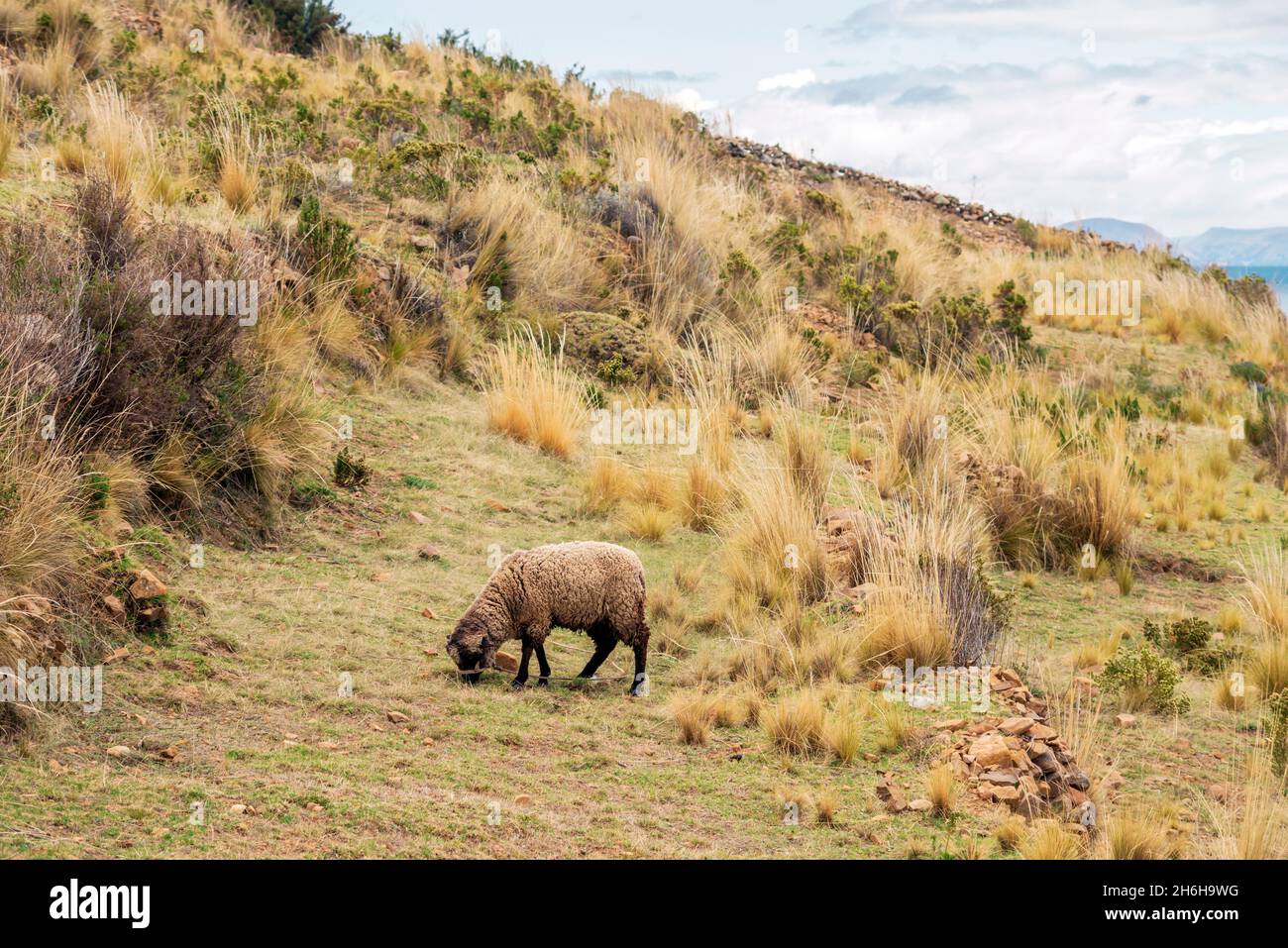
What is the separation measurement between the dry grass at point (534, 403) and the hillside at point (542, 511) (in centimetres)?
4

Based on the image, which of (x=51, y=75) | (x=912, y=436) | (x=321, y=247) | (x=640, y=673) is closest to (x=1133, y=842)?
(x=640, y=673)

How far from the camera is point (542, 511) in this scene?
10008 millimetres

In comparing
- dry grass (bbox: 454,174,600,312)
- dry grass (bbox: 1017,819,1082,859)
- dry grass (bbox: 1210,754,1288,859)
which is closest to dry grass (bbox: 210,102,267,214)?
dry grass (bbox: 454,174,600,312)

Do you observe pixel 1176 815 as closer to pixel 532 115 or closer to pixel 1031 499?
pixel 1031 499

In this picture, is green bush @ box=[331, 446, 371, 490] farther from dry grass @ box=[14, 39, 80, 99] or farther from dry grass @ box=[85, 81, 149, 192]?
dry grass @ box=[14, 39, 80, 99]

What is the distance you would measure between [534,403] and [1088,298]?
12.8 meters

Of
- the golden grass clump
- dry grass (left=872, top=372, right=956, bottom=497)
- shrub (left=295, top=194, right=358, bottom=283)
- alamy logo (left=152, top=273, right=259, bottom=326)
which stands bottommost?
the golden grass clump

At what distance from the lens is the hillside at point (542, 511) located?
18.4 feet

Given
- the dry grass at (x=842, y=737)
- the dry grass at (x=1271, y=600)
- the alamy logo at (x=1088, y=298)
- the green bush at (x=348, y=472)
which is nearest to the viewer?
the dry grass at (x=842, y=737)

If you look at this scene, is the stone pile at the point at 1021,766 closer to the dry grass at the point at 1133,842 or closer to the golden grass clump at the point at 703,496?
the dry grass at the point at 1133,842

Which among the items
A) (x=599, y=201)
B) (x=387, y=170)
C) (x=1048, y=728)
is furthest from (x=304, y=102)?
(x=1048, y=728)

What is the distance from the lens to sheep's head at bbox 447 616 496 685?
22.2 ft

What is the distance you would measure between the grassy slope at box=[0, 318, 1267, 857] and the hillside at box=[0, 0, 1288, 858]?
29 mm

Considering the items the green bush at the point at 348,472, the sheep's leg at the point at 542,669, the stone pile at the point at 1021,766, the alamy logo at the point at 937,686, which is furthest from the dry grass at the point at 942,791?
the green bush at the point at 348,472
